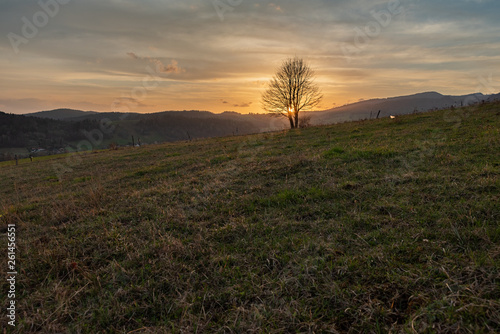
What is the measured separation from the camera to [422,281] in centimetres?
308

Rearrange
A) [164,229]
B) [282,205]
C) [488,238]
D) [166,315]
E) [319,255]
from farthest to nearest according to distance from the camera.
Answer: [282,205], [164,229], [319,255], [488,238], [166,315]

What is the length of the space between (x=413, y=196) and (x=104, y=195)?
9374 millimetres

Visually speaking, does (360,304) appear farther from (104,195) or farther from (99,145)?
(99,145)

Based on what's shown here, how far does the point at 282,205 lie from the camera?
625 centimetres

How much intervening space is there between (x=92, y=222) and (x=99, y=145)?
197 meters

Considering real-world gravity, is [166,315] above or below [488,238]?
below

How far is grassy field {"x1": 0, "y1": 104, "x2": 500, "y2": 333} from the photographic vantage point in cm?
285

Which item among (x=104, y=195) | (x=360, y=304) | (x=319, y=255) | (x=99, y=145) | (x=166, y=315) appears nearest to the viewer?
(x=360, y=304)

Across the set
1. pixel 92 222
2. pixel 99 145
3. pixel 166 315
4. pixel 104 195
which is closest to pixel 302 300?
pixel 166 315

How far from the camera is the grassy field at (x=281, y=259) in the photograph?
9.36 feet

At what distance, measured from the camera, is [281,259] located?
13.1 feet

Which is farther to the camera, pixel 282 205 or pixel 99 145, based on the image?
pixel 99 145

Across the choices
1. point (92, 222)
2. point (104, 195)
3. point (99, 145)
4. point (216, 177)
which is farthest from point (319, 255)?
point (99, 145)

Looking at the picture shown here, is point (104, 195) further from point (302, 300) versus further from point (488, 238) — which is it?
point (488, 238)
